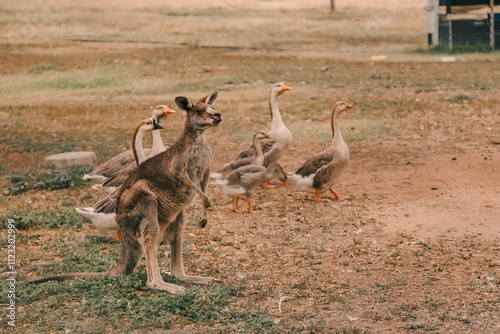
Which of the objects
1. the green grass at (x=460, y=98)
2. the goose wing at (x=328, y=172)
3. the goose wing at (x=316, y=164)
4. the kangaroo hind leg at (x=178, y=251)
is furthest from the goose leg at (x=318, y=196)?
the green grass at (x=460, y=98)

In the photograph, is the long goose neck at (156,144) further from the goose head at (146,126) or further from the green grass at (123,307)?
the green grass at (123,307)

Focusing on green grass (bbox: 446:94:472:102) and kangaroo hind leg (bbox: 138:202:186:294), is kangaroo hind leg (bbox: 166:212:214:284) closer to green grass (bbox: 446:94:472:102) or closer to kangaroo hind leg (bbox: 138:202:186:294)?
kangaroo hind leg (bbox: 138:202:186:294)

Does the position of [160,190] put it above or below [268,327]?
above

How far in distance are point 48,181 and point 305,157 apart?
435 cm

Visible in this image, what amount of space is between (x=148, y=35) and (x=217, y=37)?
3353 mm

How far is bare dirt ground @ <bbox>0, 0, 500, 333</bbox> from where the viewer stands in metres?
6.50

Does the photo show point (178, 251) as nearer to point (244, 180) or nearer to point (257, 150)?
point (244, 180)

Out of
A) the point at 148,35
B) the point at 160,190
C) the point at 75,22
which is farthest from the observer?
the point at 75,22

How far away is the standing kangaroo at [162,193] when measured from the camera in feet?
21.4

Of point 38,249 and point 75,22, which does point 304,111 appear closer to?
point 38,249

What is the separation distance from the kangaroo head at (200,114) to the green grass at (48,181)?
4.91 m

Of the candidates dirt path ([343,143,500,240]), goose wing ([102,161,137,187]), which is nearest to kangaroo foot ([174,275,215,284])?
goose wing ([102,161,137,187])

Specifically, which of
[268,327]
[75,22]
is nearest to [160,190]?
[268,327]

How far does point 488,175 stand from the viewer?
35.4ft
